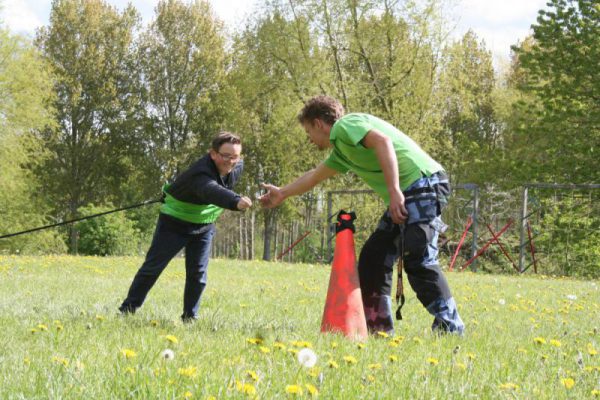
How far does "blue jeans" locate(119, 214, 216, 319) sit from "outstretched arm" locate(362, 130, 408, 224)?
6.45 feet

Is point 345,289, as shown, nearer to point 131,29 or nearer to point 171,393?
point 171,393

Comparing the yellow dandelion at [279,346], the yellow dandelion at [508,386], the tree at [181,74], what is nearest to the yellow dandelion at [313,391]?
the yellow dandelion at [279,346]

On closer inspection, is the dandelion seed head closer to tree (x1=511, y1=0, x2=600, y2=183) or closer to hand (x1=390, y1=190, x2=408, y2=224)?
hand (x1=390, y1=190, x2=408, y2=224)

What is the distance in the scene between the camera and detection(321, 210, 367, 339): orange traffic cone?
12.3ft

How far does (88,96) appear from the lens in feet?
99.7

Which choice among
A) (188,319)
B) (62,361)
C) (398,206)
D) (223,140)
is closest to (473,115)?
(223,140)

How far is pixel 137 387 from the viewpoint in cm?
202

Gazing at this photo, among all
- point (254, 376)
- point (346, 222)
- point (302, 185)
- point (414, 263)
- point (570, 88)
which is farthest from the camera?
point (570, 88)

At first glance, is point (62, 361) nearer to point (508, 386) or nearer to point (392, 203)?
point (508, 386)

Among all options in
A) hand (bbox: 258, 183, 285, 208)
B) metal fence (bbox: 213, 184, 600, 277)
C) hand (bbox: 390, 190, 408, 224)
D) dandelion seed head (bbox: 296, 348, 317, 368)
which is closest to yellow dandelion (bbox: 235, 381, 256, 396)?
dandelion seed head (bbox: 296, 348, 317, 368)

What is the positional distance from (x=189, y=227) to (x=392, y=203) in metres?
2.01

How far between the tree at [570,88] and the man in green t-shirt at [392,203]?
17842mm

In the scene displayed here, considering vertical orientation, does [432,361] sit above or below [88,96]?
below

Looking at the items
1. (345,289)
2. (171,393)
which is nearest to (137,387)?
(171,393)
